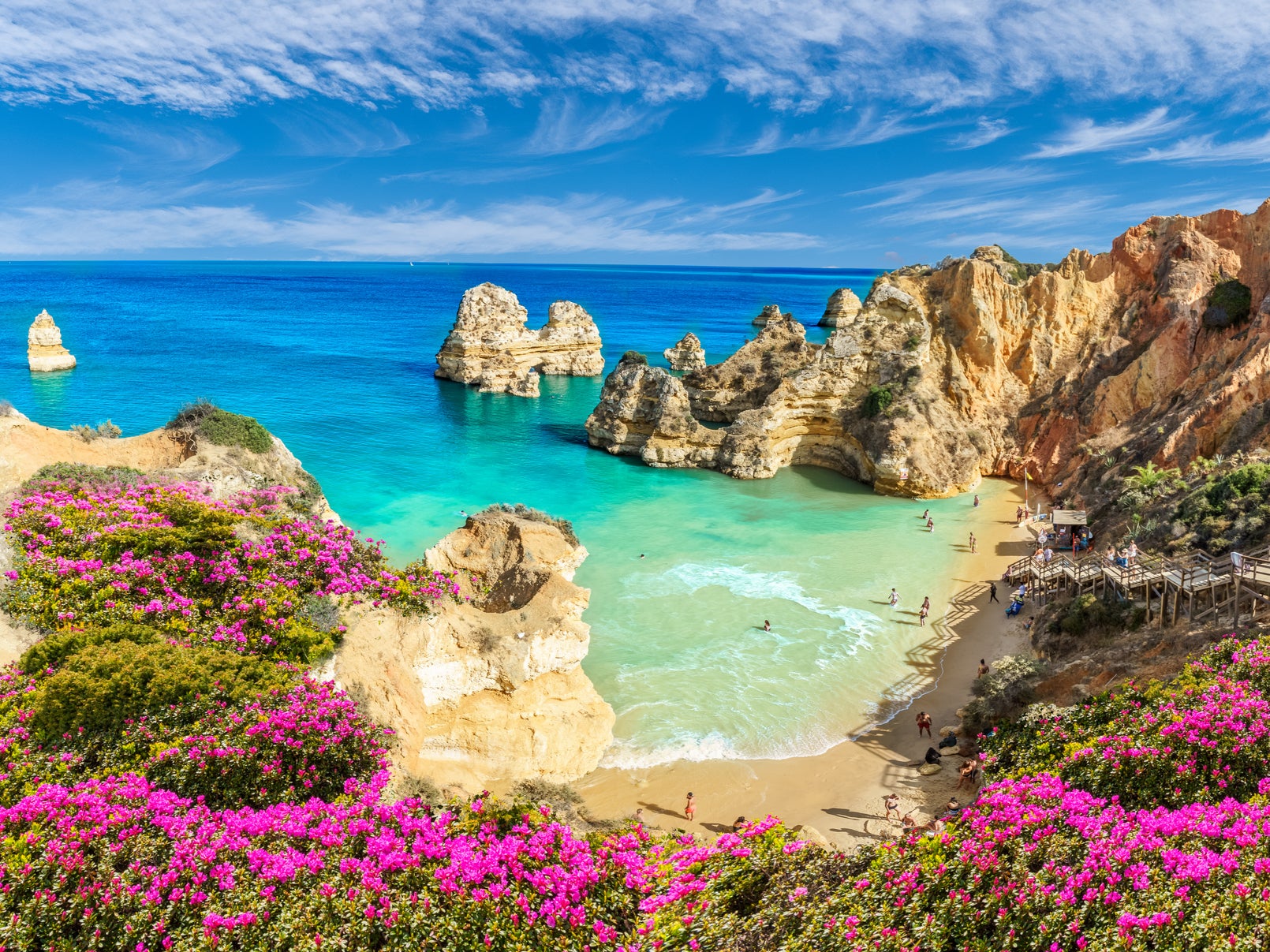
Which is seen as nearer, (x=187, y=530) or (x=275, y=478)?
(x=187, y=530)

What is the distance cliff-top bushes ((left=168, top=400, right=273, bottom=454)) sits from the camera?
24.7 metres

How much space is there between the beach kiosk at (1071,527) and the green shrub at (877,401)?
10.6 metres

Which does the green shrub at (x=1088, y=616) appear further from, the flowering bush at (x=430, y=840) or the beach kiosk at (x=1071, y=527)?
the beach kiosk at (x=1071, y=527)

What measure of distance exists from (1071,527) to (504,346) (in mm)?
48571

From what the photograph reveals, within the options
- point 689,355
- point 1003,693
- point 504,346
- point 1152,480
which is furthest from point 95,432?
point 689,355

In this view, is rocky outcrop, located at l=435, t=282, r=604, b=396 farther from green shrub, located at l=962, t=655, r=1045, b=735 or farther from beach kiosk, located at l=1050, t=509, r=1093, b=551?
green shrub, located at l=962, t=655, r=1045, b=735

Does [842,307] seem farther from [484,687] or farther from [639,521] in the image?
[484,687]

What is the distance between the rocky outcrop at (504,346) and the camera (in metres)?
64.8

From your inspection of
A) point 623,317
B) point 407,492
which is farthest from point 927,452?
point 623,317

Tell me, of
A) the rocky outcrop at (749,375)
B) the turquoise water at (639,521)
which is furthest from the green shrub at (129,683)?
the rocky outcrop at (749,375)

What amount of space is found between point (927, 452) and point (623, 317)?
102 m

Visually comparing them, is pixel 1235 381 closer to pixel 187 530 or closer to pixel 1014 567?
pixel 1014 567

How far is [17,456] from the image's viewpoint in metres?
20.0

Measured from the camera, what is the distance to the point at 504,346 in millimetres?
67250
